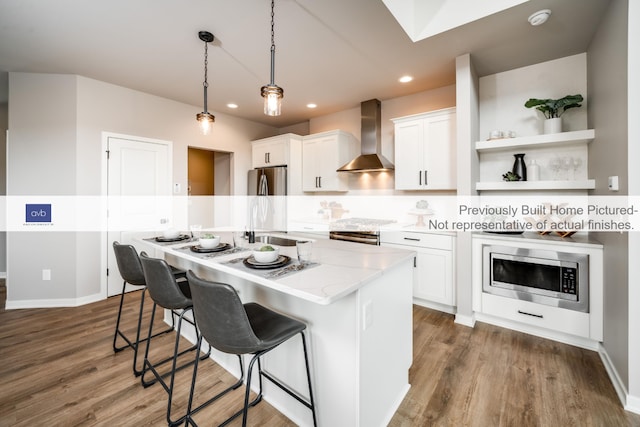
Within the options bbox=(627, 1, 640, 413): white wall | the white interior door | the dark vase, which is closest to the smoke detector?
bbox=(627, 1, 640, 413): white wall

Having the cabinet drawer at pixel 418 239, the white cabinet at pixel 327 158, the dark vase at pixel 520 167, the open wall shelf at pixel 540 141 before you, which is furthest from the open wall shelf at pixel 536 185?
the white cabinet at pixel 327 158

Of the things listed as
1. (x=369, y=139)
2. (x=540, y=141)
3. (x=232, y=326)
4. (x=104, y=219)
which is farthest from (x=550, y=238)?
(x=104, y=219)

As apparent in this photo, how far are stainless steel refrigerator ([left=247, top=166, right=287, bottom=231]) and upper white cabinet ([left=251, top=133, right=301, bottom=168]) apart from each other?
0.14 meters

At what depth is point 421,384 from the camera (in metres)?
1.90

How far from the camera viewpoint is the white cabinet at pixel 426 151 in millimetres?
3250

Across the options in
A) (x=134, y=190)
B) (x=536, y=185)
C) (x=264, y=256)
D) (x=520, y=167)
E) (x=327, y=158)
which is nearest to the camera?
(x=264, y=256)

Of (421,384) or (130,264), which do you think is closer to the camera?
(421,384)

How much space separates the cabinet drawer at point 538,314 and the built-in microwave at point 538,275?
47 mm

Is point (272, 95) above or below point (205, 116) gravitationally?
below

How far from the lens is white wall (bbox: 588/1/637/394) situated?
5.76 ft

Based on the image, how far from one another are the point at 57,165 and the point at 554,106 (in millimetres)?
5311

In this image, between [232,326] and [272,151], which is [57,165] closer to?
[272,151]

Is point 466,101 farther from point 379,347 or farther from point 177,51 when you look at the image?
point 177,51

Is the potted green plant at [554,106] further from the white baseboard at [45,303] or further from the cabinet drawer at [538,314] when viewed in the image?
the white baseboard at [45,303]
